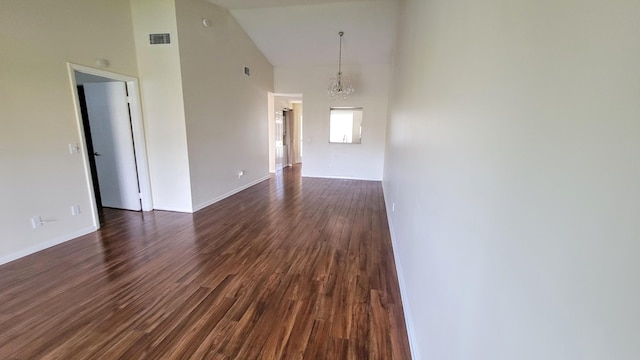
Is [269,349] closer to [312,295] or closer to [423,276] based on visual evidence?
[312,295]

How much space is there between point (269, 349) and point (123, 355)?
92cm

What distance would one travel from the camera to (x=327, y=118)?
742 centimetres

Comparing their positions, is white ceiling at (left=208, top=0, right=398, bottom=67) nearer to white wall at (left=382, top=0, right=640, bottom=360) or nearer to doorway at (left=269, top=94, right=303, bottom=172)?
doorway at (left=269, top=94, right=303, bottom=172)

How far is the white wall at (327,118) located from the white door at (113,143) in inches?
158

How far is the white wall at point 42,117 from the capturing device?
2.80m

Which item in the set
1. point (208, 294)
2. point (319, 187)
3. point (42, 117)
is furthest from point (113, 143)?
point (319, 187)

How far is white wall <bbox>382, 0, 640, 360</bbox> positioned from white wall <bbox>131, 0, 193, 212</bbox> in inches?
165

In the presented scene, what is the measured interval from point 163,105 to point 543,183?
16.0 feet

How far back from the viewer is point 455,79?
1179mm

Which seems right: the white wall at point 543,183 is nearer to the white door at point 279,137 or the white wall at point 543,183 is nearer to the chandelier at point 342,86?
the chandelier at point 342,86

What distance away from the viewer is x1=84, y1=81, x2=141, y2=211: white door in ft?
14.0

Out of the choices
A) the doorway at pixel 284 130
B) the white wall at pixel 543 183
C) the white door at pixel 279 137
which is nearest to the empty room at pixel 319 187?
the white wall at pixel 543 183

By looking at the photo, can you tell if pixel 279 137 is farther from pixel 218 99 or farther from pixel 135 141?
pixel 135 141

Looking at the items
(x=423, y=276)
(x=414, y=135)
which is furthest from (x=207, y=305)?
(x=414, y=135)
